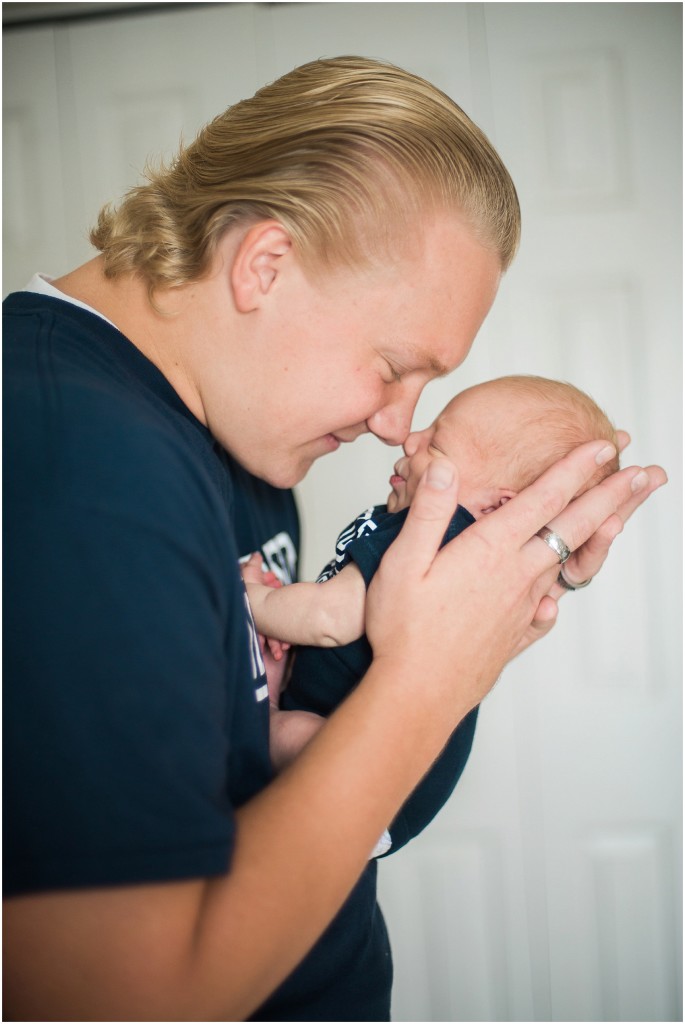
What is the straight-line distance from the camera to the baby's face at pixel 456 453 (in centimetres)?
137

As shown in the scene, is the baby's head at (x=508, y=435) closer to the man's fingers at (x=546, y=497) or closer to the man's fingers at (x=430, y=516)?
the man's fingers at (x=546, y=497)

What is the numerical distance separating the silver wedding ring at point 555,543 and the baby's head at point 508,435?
201mm

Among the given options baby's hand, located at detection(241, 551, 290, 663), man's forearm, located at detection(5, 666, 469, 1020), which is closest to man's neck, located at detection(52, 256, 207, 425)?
baby's hand, located at detection(241, 551, 290, 663)

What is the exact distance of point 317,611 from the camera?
4.02 ft

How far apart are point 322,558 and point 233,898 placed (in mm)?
1524

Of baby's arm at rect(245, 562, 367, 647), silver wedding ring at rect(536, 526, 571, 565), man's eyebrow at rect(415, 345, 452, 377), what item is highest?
man's eyebrow at rect(415, 345, 452, 377)

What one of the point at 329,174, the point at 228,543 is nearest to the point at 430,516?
the point at 228,543

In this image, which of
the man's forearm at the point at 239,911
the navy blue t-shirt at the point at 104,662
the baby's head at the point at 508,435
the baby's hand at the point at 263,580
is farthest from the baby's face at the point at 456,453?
the navy blue t-shirt at the point at 104,662

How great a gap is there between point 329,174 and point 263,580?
2.19 ft

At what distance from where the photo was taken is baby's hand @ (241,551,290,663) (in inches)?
53.4

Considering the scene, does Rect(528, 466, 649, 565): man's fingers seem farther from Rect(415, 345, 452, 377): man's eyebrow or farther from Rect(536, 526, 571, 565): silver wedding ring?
Rect(415, 345, 452, 377): man's eyebrow

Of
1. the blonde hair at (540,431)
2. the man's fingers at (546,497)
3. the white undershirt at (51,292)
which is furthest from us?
the blonde hair at (540,431)

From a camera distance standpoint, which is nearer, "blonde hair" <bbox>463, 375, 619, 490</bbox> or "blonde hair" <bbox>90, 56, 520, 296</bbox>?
"blonde hair" <bbox>90, 56, 520, 296</bbox>

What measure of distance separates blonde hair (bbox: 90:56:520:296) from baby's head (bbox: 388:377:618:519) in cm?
34
